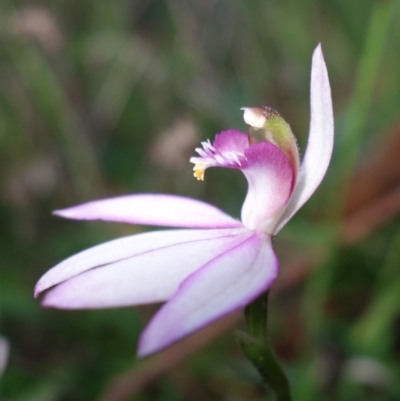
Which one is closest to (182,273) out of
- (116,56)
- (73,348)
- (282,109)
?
(73,348)

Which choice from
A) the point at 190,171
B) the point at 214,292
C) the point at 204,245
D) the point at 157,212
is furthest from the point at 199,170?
the point at 190,171

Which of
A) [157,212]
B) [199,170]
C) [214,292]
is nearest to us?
A: [214,292]

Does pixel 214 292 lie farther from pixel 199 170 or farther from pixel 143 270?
pixel 199 170

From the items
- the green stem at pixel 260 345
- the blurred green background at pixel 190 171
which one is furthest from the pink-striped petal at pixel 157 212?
the blurred green background at pixel 190 171

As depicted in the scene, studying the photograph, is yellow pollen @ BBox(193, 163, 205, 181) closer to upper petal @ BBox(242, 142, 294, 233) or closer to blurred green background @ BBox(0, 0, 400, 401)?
upper petal @ BBox(242, 142, 294, 233)

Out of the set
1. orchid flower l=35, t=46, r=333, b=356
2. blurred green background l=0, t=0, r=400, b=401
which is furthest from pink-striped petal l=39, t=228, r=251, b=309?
blurred green background l=0, t=0, r=400, b=401

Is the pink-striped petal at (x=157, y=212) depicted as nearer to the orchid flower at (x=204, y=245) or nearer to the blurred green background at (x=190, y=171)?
the orchid flower at (x=204, y=245)

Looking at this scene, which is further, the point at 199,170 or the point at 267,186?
the point at 199,170

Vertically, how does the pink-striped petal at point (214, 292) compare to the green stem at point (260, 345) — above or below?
above
